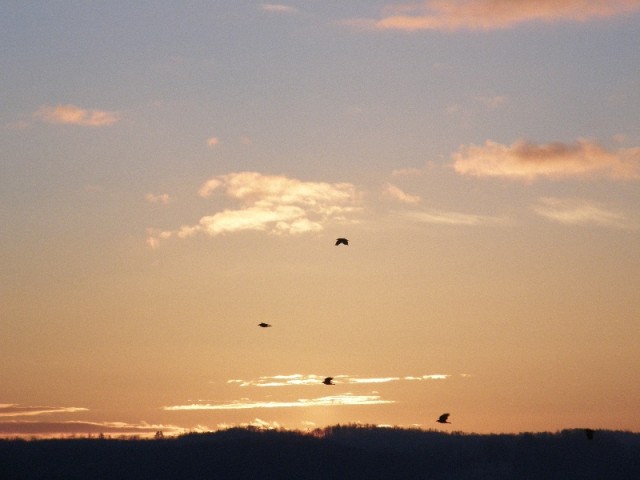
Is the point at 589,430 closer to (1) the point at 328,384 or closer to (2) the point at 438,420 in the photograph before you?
(2) the point at 438,420

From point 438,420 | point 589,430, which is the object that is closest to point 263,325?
point 438,420

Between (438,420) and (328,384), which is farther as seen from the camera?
(328,384)

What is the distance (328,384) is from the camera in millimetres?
122938

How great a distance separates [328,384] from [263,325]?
8909 mm

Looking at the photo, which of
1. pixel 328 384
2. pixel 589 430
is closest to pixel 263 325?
pixel 328 384

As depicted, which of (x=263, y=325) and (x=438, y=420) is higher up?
(x=263, y=325)

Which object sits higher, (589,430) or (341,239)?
(341,239)

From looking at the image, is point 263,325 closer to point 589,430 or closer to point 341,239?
point 341,239

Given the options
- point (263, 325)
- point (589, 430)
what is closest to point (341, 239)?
point (263, 325)

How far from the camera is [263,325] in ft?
394

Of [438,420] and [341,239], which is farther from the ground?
[341,239]

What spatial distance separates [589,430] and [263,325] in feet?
104

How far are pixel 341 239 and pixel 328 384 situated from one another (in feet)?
50.4

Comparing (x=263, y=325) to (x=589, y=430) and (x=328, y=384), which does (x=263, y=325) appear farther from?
(x=589, y=430)
